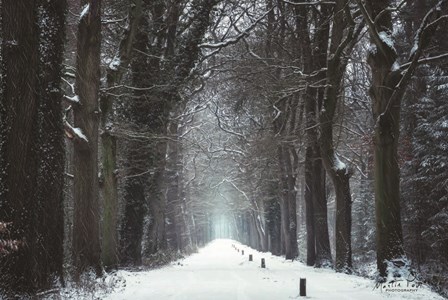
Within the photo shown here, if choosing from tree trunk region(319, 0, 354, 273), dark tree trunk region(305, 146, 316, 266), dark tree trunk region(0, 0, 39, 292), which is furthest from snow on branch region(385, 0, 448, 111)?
dark tree trunk region(305, 146, 316, 266)

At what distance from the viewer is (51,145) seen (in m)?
10.2

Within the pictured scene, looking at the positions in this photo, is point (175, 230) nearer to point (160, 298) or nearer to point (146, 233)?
point (146, 233)

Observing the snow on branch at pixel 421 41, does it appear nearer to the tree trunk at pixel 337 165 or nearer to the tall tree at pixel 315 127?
the tree trunk at pixel 337 165

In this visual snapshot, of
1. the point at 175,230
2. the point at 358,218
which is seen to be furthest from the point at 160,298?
the point at 358,218

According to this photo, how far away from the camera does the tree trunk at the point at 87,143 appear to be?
1358cm

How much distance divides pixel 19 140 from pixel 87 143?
4.96 meters

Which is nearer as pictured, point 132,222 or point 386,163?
point 386,163

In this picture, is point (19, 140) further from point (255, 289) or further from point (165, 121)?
point (165, 121)

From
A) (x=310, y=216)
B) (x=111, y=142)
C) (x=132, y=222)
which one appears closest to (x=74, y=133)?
(x=111, y=142)

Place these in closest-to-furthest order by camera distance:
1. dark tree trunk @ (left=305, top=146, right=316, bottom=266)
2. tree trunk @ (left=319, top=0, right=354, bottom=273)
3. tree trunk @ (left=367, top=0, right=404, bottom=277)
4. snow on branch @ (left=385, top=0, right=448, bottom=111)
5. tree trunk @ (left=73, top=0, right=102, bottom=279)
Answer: snow on branch @ (left=385, top=0, right=448, bottom=111) < tree trunk @ (left=367, top=0, right=404, bottom=277) < tree trunk @ (left=73, top=0, right=102, bottom=279) < tree trunk @ (left=319, top=0, right=354, bottom=273) < dark tree trunk @ (left=305, top=146, right=316, bottom=266)

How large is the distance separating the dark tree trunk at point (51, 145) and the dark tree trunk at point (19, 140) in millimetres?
452

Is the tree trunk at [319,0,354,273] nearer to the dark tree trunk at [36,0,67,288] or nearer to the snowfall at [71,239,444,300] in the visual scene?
the snowfall at [71,239,444,300]

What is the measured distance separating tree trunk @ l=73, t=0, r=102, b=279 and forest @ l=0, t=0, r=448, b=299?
0.04 meters

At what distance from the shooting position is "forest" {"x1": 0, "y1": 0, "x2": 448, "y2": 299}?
9.05 meters
